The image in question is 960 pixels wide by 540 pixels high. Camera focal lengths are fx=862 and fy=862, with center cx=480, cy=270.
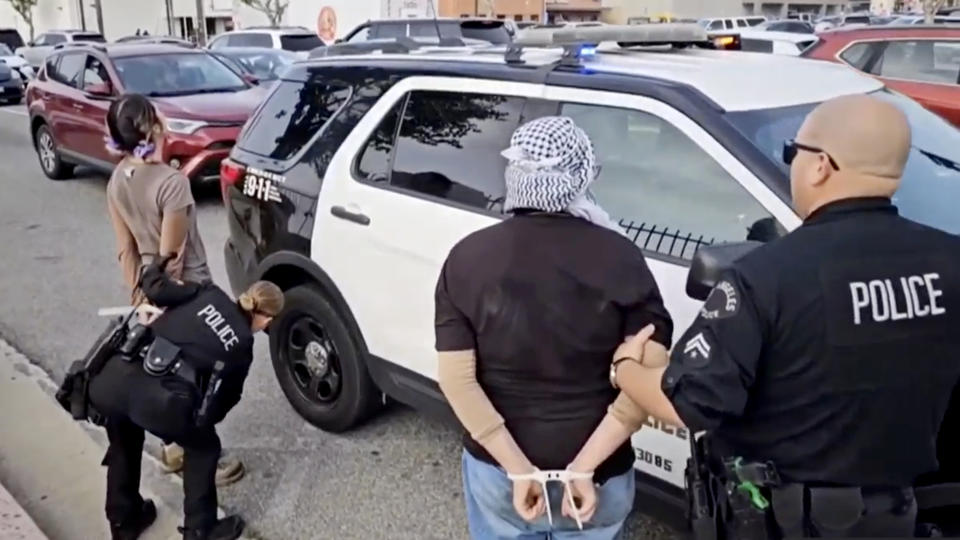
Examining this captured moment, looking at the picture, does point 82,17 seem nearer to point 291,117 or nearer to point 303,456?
point 291,117

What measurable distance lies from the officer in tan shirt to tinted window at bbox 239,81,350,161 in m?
0.80

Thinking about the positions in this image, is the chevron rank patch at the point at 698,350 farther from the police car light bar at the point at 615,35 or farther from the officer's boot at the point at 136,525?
the officer's boot at the point at 136,525

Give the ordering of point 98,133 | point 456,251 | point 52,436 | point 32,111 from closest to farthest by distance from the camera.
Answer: point 456,251 < point 52,436 < point 98,133 < point 32,111

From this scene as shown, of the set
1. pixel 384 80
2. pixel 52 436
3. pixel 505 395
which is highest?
pixel 384 80

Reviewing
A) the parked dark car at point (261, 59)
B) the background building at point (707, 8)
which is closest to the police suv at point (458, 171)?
the parked dark car at point (261, 59)

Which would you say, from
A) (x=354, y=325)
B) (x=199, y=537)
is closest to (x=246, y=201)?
(x=354, y=325)

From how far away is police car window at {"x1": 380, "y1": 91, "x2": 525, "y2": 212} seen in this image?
325cm

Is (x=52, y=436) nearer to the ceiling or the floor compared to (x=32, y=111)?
nearer to the floor

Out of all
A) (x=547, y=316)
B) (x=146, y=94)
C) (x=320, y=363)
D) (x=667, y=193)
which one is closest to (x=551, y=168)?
(x=547, y=316)

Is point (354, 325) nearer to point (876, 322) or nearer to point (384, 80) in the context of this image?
point (384, 80)

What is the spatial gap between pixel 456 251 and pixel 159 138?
5.94 ft

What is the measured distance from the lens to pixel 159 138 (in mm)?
3277

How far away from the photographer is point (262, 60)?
15539 millimetres

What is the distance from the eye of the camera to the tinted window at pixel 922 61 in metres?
7.95
